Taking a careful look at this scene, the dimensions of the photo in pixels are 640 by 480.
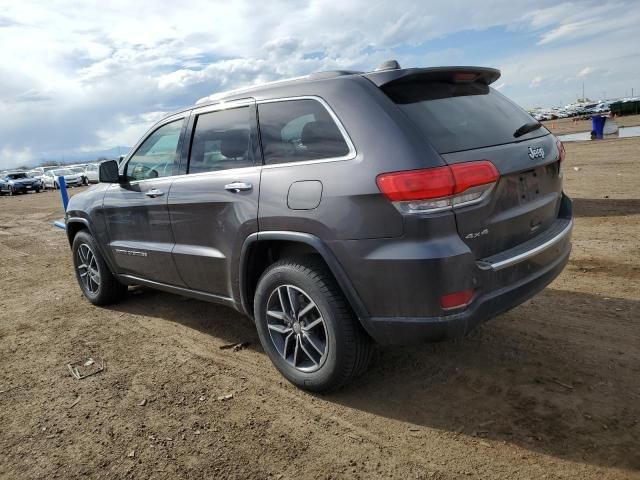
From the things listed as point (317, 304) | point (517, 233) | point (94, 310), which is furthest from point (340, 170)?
point (94, 310)

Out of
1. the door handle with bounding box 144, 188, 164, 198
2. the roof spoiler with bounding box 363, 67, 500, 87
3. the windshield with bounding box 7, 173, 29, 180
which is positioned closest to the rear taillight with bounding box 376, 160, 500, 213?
the roof spoiler with bounding box 363, 67, 500, 87

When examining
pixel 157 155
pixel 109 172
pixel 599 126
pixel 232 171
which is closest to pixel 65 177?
pixel 599 126

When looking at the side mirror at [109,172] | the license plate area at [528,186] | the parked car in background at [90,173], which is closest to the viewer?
the license plate area at [528,186]

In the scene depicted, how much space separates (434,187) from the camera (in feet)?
8.41

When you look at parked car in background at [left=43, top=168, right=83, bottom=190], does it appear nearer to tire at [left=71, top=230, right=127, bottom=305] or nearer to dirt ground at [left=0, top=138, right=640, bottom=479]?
tire at [left=71, top=230, right=127, bottom=305]

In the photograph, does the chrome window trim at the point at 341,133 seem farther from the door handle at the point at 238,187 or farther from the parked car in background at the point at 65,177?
Result: the parked car in background at the point at 65,177

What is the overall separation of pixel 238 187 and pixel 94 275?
9.34ft

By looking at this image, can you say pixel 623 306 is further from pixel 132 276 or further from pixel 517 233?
pixel 132 276

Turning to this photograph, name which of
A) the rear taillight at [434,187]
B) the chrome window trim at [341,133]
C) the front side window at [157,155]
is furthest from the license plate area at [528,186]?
the front side window at [157,155]

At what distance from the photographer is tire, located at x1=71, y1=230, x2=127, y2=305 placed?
5.28 m

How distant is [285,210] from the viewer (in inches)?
122

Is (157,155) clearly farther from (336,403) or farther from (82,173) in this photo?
(82,173)

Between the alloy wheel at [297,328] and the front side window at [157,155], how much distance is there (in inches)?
62.0

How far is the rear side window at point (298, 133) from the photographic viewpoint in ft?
9.89
